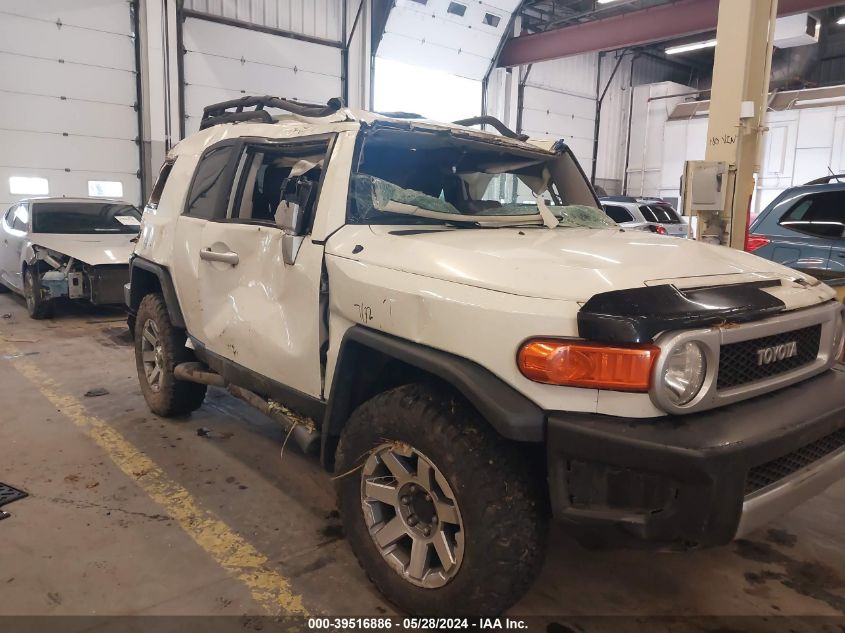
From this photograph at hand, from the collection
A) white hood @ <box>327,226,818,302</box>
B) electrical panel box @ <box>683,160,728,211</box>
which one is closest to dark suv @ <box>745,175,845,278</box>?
electrical panel box @ <box>683,160,728,211</box>

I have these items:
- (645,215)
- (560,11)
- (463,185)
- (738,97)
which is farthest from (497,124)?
(560,11)

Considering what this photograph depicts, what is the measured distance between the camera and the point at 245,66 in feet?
39.7

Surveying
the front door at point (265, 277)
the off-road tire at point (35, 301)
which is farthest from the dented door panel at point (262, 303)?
the off-road tire at point (35, 301)

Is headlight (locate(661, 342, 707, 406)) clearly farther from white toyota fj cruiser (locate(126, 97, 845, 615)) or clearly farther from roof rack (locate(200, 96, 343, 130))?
roof rack (locate(200, 96, 343, 130))

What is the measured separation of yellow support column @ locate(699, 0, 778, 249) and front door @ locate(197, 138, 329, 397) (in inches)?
182

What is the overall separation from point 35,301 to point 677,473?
26.4 ft

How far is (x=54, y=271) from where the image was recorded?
24.1ft

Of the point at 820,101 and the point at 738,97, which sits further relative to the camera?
the point at 820,101

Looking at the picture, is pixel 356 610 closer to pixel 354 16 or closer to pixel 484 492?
pixel 484 492

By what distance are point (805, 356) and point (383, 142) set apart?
6.19 ft

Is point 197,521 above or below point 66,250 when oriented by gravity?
below

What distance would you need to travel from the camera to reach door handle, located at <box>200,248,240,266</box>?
10.1 ft

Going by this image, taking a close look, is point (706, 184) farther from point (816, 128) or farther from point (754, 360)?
point (816, 128)

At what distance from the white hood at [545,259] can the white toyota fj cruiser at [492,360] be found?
1 cm
